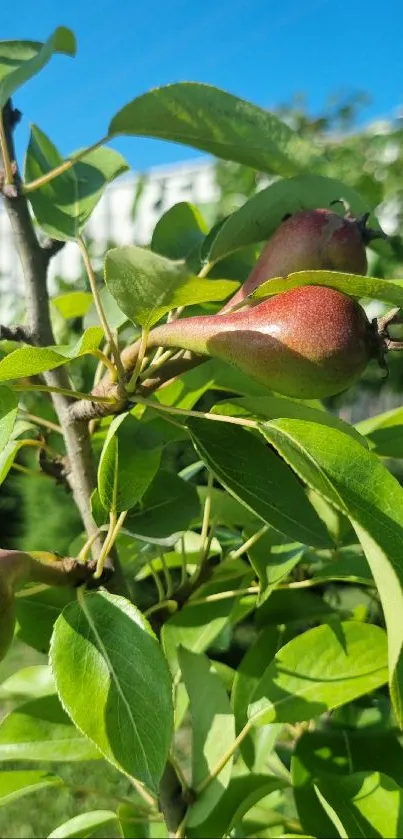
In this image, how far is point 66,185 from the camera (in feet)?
1.99

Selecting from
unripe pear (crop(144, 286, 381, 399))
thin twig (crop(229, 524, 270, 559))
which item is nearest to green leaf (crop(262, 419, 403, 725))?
unripe pear (crop(144, 286, 381, 399))

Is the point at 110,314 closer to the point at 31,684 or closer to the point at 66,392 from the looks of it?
the point at 66,392

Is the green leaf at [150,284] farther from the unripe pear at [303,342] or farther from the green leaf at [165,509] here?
the green leaf at [165,509]

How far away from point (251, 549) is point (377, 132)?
2.32 metres

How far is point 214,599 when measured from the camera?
653mm

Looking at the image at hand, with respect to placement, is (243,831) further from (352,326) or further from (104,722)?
(352,326)

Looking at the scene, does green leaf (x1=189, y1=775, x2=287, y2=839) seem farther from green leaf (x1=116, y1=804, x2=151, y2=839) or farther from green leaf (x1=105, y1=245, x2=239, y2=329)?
green leaf (x1=105, y1=245, x2=239, y2=329)

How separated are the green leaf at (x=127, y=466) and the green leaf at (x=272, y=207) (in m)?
0.14

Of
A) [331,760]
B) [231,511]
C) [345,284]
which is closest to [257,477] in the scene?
[345,284]

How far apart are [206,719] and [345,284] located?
41cm

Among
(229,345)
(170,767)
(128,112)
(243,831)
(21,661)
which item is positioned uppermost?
(128,112)

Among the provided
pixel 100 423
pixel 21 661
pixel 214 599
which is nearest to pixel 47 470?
pixel 100 423

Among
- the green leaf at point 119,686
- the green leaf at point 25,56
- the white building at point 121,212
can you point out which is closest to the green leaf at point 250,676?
the green leaf at point 119,686

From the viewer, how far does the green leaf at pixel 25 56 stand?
20.4 inches
